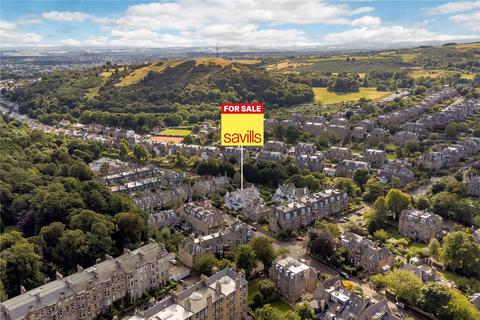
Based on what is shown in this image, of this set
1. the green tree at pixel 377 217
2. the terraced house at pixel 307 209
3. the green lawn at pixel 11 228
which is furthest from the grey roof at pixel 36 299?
the green tree at pixel 377 217

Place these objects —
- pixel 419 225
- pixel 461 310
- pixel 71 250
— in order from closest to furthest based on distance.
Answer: pixel 461 310
pixel 71 250
pixel 419 225

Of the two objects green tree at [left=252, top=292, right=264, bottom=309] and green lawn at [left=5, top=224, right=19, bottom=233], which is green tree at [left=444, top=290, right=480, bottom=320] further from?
green lawn at [left=5, top=224, right=19, bottom=233]

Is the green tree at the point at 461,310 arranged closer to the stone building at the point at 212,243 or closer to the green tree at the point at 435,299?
the green tree at the point at 435,299

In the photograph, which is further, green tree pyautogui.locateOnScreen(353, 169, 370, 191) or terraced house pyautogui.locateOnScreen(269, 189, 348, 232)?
green tree pyautogui.locateOnScreen(353, 169, 370, 191)

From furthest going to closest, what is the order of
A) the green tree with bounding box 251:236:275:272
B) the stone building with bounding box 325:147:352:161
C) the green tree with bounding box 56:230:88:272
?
1. the stone building with bounding box 325:147:352:161
2. the green tree with bounding box 251:236:275:272
3. the green tree with bounding box 56:230:88:272

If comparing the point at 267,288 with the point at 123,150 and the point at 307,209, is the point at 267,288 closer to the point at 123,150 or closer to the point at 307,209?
the point at 307,209

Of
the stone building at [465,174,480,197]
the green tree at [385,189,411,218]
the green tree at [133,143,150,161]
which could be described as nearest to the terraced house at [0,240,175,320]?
the green tree at [385,189,411,218]

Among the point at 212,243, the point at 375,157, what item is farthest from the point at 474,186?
the point at 212,243
